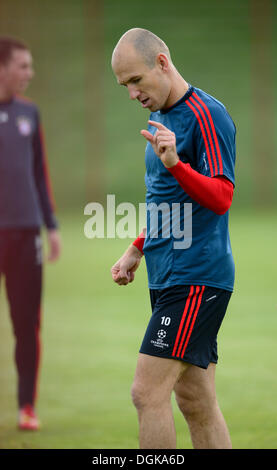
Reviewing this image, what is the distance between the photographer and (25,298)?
4.48 m

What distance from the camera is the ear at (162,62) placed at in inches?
110

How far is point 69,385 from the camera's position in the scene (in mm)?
5129

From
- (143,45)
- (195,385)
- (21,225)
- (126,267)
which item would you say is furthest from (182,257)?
(21,225)

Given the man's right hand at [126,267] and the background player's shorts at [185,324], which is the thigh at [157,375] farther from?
the man's right hand at [126,267]

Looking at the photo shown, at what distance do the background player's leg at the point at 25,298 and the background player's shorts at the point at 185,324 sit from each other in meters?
1.81

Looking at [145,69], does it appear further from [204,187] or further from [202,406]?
[202,406]

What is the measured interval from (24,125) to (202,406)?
2250 mm

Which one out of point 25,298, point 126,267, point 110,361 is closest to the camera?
point 126,267

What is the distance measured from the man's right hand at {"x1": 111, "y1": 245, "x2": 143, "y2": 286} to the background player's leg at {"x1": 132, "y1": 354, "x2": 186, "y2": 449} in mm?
440

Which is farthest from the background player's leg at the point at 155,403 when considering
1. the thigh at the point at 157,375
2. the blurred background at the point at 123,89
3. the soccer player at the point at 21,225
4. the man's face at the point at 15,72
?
the blurred background at the point at 123,89

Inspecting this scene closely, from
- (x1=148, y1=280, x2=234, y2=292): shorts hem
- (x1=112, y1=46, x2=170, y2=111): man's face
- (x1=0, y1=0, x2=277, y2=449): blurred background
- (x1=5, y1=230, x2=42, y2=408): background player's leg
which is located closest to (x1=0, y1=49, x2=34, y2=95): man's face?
(x1=5, y1=230, x2=42, y2=408): background player's leg

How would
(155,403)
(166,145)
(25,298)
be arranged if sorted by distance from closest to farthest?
(166,145), (155,403), (25,298)

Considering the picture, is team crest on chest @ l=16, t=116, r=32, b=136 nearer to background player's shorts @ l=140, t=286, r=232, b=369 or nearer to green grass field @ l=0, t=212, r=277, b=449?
green grass field @ l=0, t=212, r=277, b=449
